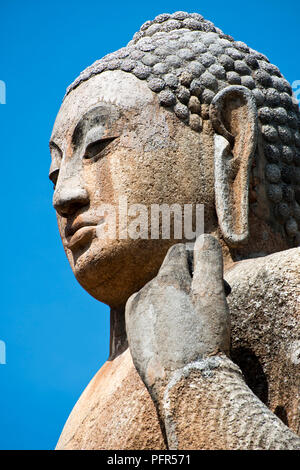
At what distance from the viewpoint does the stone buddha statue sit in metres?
4.73

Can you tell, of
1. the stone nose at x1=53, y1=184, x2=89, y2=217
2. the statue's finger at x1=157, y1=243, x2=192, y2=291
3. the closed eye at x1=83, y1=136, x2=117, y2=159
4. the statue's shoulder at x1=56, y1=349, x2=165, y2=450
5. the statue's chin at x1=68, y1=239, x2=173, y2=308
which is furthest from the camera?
the closed eye at x1=83, y1=136, x2=117, y2=159

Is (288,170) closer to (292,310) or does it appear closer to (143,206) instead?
(143,206)

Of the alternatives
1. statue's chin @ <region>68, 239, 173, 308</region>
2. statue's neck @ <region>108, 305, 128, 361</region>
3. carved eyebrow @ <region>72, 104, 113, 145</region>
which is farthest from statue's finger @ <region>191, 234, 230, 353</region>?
carved eyebrow @ <region>72, 104, 113, 145</region>

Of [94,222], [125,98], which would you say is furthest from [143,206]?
[125,98]

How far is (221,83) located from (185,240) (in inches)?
44.5

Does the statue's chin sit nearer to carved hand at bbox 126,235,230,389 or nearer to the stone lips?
carved hand at bbox 126,235,230,389

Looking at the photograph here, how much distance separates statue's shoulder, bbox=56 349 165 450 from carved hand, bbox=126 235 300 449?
261 mm

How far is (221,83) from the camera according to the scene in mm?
6309

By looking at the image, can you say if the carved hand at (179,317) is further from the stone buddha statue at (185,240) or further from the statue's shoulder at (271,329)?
the statue's shoulder at (271,329)

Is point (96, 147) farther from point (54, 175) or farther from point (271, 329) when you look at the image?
point (271, 329)

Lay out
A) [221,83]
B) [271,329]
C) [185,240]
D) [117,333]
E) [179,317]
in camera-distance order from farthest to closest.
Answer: [221,83] < [117,333] < [185,240] < [271,329] < [179,317]

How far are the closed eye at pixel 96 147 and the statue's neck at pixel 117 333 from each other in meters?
0.99

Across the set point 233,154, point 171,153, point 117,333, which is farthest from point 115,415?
point 233,154

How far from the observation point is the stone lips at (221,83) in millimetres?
6199
